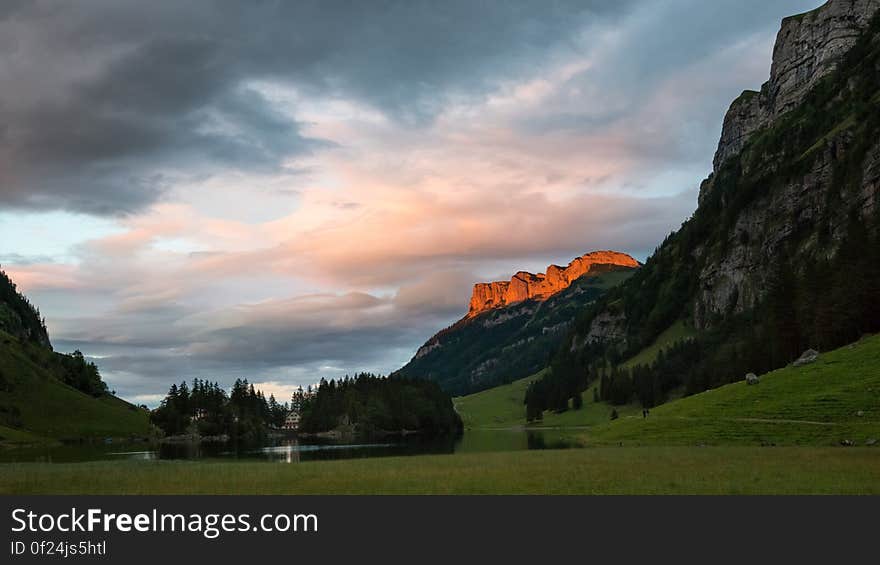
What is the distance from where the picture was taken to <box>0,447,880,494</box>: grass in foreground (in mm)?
43344

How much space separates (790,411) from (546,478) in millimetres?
51925

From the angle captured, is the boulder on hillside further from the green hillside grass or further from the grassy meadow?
the grassy meadow

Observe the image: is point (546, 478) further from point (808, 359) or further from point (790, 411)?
point (808, 359)

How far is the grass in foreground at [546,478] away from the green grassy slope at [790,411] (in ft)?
50.0

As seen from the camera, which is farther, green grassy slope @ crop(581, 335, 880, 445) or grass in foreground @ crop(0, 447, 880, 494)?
green grassy slope @ crop(581, 335, 880, 445)

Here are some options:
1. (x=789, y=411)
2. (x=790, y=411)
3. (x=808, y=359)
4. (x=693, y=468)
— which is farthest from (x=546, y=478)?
(x=808, y=359)

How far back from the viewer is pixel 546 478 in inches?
1989

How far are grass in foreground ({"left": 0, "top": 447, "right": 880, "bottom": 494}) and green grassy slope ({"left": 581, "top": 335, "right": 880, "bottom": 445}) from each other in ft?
50.0

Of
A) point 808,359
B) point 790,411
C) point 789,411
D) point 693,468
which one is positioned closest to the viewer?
point 693,468

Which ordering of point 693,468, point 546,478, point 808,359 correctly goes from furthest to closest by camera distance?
1. point 808,359
2. point 693,468
3. point 546,478

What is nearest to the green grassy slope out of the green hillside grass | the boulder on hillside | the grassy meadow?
the green hillside grass
